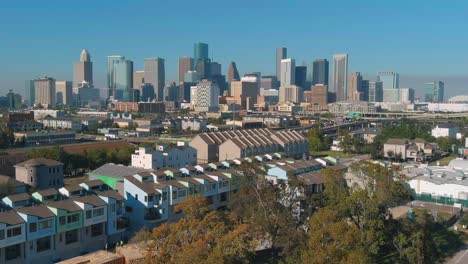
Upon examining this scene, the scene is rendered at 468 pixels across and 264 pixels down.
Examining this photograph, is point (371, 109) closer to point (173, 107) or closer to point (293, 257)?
point (173, 107)

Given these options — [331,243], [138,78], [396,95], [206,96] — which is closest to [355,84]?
[396,95]

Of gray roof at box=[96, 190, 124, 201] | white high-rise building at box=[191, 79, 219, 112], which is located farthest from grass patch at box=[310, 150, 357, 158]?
white high-rise building at box=[191, 79, 219, 112]

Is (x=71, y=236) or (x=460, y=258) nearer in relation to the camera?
(x=460, y=258)

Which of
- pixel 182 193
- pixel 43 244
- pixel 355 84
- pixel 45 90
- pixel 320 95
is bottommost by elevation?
pixel 43 244

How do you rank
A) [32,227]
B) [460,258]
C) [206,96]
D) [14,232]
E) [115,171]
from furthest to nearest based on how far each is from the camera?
[206,96] → [115,171] → [460,258] → [32,227] → [14,232]

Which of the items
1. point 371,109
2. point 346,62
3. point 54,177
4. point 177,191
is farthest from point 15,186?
point 346,62

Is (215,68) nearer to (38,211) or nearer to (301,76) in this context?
(301,76)

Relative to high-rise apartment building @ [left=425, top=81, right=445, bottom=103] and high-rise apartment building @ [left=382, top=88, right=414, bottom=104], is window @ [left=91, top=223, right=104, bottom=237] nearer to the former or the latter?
high-rise apartment building @ [left=382, top=88, right=414, bottom=104]

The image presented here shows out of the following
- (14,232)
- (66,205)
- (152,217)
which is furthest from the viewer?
(152,217)
